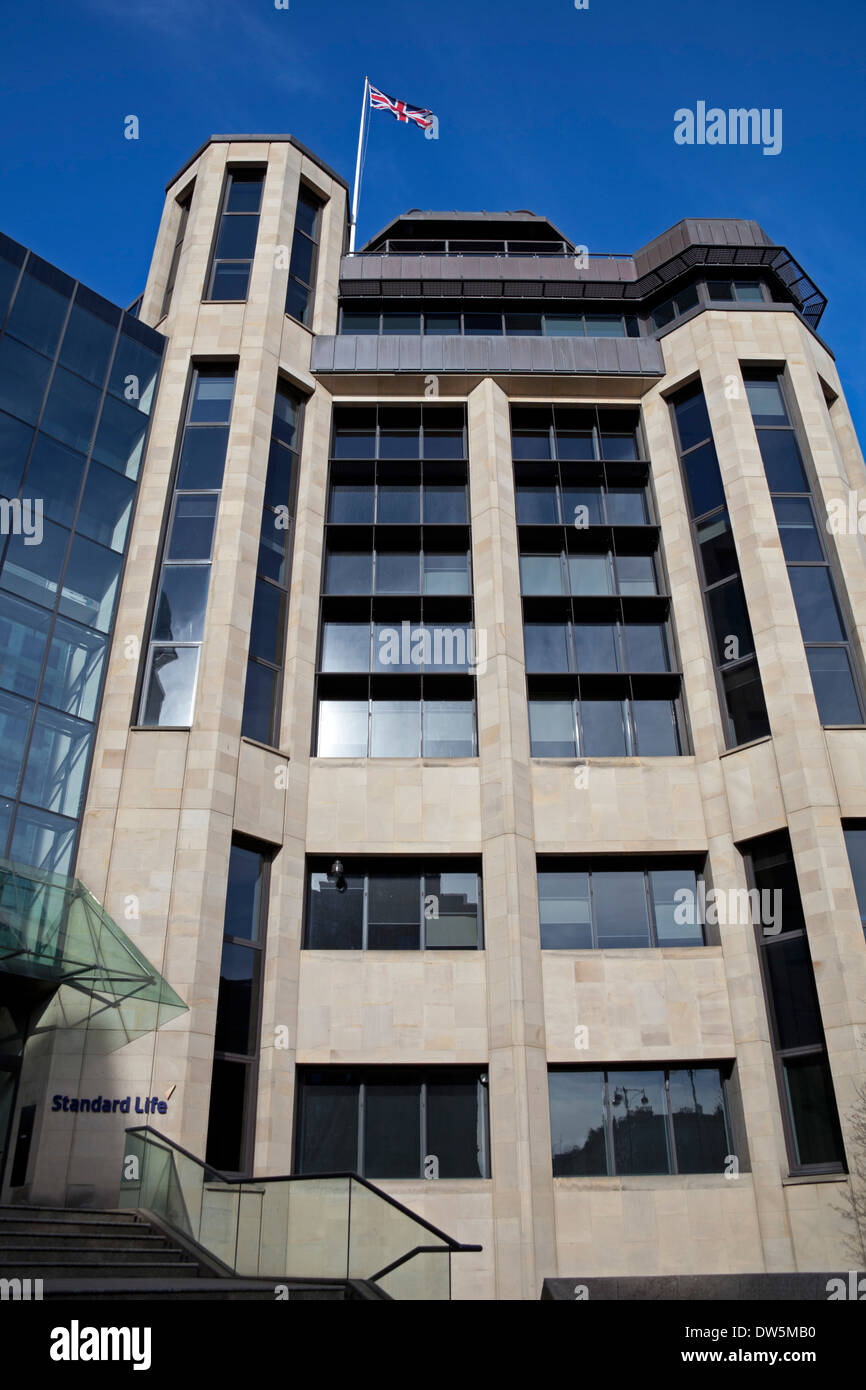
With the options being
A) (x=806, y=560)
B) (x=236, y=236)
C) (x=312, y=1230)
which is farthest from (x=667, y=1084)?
(x=236, y=236)

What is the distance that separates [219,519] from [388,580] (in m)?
5.40

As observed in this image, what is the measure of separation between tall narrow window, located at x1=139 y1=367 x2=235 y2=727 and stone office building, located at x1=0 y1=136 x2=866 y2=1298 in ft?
0.31

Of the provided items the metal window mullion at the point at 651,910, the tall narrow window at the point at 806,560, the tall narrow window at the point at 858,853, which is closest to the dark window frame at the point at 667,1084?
the metal window mullion at the point at 651,910

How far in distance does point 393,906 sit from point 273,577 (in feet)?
30.3

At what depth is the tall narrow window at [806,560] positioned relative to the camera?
2367cm

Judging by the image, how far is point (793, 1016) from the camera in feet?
69.2

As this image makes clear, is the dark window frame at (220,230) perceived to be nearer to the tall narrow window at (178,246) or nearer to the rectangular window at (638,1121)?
the tall narrow window at (178,246)

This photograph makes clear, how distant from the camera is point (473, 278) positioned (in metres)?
33.9

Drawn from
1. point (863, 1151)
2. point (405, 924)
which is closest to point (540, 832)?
point (405, 924)

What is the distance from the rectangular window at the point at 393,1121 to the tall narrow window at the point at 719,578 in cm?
1084

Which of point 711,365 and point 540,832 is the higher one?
point 711,365

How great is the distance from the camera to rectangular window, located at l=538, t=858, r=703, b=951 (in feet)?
77.0

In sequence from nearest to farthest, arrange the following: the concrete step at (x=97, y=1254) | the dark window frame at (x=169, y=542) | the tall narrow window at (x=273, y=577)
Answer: the concrete step at (x=97, y=1254), the dark window frame at (x=169, y=542), the tall narrow window at (x=273, y=577)

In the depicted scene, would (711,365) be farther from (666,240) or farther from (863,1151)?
(863,1151)
